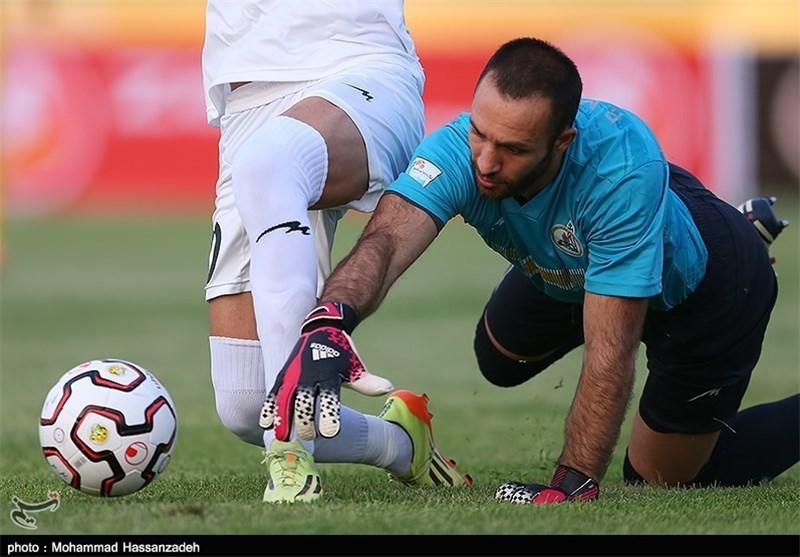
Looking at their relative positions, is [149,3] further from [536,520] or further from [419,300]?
[536,520]

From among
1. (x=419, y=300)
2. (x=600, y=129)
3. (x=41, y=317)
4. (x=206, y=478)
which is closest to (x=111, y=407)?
(x=206, y=478)

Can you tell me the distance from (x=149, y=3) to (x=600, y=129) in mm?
22412

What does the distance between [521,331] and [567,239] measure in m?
1.27

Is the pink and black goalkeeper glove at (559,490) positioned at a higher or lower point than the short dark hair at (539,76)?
lower

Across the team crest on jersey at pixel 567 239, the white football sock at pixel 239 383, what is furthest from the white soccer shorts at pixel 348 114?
the team crest on jersey at pixel 567 239

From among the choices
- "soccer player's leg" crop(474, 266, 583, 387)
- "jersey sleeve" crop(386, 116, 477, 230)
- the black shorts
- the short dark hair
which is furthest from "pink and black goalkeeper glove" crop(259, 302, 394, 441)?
"soccer player's leg" crop(474, 266, 583, 387)

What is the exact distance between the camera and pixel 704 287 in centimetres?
516

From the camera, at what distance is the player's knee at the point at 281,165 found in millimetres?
4180

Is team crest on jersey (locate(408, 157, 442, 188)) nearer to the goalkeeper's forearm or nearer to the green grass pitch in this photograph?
the goalkeeper's forearm

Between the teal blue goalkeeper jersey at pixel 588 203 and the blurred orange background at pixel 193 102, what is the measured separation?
16697 mm

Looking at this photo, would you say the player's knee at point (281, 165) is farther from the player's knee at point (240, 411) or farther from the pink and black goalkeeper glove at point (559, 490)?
the pink and black goalkeeper glove at point (559, 490)

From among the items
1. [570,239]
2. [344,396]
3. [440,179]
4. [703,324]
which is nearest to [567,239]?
[570,239]

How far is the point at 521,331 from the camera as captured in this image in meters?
5.76

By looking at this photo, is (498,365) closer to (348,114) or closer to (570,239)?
(570,239)
